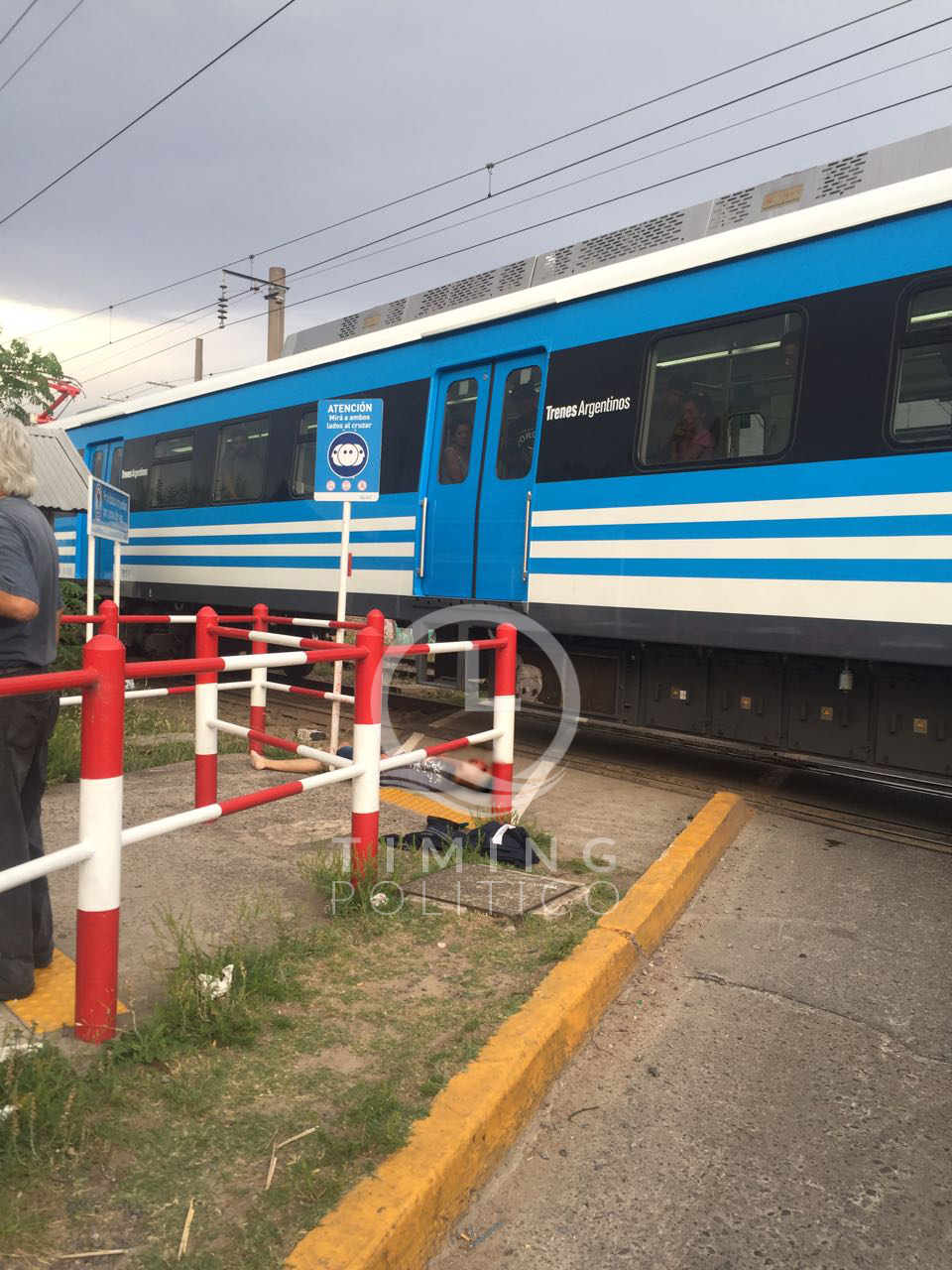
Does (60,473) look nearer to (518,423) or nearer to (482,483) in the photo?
(482,483)

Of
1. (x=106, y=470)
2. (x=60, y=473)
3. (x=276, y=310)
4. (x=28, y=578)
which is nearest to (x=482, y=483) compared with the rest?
(x=28, y=578)

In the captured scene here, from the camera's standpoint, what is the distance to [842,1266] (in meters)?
2.37

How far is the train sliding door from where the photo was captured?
27.5 ft

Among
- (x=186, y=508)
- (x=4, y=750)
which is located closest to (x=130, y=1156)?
(x=4, y=750)

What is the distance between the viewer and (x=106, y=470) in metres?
15.6

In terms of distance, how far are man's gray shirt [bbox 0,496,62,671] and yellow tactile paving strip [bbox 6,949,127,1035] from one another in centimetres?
106

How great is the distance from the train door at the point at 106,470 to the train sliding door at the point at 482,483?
7709 millimetres

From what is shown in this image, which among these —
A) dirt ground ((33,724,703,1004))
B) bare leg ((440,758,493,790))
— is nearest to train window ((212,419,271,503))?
dirt ground ((33,724,703,1004))

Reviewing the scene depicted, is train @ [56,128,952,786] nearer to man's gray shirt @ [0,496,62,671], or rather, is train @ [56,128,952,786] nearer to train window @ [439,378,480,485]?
train window @ [439,378,480,485]

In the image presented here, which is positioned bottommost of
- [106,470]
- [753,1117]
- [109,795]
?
[753,1117]

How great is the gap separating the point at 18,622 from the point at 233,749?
4650 millimetres

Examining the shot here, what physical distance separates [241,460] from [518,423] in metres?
4.65

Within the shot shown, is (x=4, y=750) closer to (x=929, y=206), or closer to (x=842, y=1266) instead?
(x=842, y=1266)

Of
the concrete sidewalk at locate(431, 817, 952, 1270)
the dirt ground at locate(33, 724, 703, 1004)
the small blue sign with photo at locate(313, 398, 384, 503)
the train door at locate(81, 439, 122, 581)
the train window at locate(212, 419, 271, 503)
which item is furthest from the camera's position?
the train door at locate(81, 439, 122, 581)
